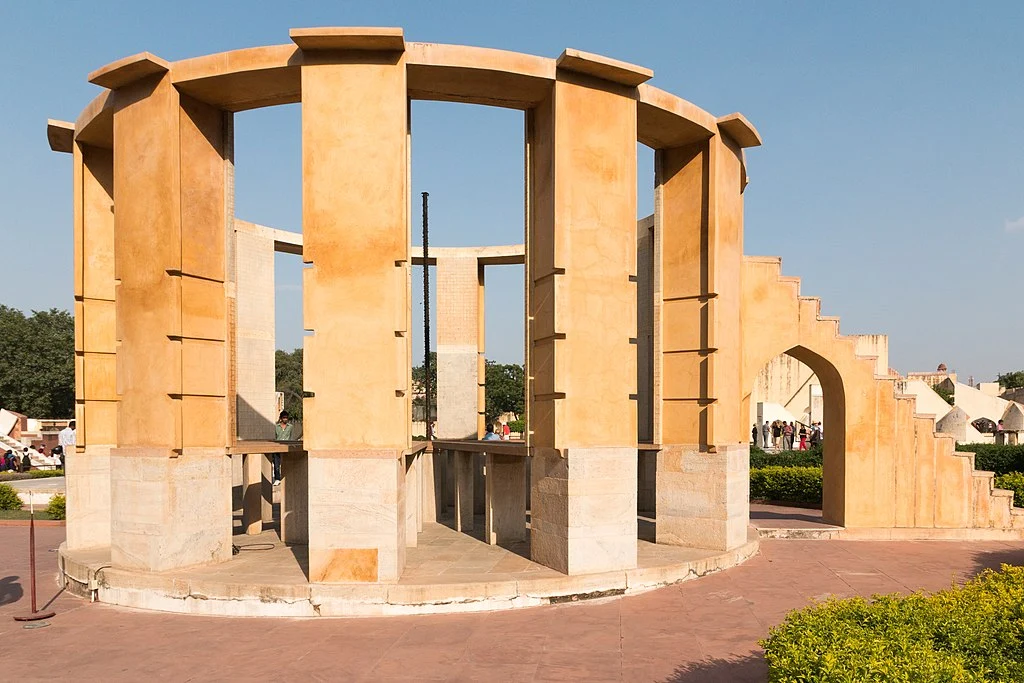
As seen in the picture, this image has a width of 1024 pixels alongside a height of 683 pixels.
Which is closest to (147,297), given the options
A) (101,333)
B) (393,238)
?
(101,333)

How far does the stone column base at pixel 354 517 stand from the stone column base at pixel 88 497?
17.1 feet

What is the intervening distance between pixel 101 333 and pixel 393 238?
21.9ft

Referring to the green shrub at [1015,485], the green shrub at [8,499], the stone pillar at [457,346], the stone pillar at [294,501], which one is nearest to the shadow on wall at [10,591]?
the stone pillar at [294,501]

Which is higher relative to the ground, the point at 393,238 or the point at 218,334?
the point at 393,238

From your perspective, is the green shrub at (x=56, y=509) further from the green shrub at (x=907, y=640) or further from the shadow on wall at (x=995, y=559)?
the shadow on wall at (x=995, y=559)

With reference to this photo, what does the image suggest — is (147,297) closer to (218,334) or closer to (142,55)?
(218,334)

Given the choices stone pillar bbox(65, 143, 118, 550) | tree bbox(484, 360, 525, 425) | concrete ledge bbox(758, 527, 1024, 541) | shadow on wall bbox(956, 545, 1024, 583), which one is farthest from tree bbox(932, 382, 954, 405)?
stone pillar bbox(65, 143, 118, 550)

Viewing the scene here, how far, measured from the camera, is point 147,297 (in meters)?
10.6

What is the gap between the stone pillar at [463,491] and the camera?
558 inches

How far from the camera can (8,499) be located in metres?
20.8

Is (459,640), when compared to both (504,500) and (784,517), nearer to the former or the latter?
(504,500)

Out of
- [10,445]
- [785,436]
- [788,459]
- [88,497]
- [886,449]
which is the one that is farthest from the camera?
[10,445]

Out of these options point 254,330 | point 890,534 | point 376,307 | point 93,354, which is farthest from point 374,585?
point 890,534

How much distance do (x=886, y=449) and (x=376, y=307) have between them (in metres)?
10.8
